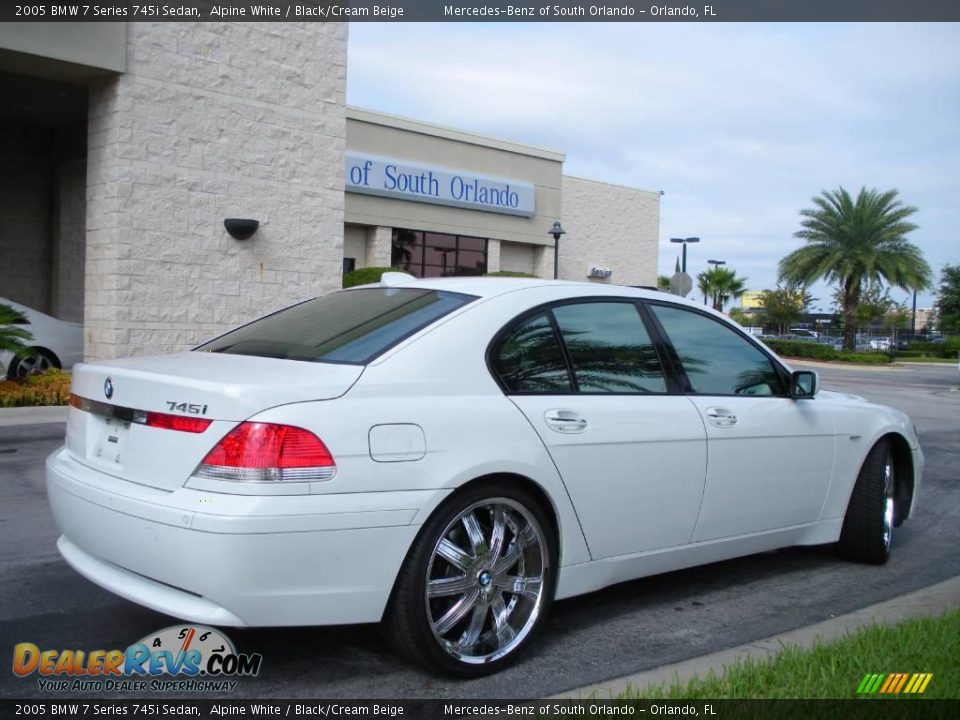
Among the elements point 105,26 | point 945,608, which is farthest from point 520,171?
point 945,608

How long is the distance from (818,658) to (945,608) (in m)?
1.20

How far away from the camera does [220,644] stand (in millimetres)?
3785

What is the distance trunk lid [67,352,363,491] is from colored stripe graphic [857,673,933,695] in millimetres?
2165

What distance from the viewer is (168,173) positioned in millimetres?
13055

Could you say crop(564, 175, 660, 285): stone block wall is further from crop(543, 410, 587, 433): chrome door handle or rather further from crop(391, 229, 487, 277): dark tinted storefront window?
crop(543, 410, 587, 433): chrome door handle

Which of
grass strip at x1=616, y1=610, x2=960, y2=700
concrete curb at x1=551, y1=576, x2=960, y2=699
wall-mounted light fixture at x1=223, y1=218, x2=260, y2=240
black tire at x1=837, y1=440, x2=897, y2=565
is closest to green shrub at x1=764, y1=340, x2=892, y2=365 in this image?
wall-mounted light fixture at x1=223, y1=218, x2=260, y2=240

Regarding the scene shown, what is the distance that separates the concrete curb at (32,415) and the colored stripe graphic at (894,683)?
9289mm

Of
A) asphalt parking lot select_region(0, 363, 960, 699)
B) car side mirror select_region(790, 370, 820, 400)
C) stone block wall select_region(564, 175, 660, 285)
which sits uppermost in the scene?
stone block wall select_region(564, 175, 660, 285)

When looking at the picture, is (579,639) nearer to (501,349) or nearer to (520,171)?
(501,349)

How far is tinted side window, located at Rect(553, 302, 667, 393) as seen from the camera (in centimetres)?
429

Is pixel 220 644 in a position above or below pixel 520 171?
below

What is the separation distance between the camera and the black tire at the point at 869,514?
18.1ft

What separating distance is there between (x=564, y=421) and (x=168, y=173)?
10577mm

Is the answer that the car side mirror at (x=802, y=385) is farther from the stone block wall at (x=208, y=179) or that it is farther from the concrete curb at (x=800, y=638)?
the stone block wall at (x=208, y=179)
